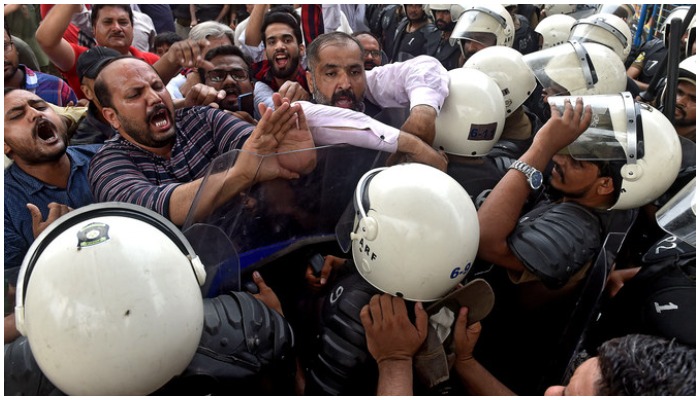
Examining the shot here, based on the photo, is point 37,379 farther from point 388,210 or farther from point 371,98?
point 371,98

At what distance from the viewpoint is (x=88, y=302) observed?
1.38 metres

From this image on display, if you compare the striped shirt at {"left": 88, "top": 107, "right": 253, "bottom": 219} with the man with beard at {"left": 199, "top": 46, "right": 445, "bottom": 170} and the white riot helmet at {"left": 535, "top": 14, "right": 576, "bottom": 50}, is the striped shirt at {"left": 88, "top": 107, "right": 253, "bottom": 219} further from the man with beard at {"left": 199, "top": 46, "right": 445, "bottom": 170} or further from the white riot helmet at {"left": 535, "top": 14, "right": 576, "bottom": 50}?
the white riot helmet at {"left": 535, "top": 14, "right": 576, "bottom": 50}

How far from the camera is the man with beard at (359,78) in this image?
9.59ft

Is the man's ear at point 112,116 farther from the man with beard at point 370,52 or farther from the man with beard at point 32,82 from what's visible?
the man with beard at point 370,52

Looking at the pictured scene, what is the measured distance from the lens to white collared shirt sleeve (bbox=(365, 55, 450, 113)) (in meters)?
2.77

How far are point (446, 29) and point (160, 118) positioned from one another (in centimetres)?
402

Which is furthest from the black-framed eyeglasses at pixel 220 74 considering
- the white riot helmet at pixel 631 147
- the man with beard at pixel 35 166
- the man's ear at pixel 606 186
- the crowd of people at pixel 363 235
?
the man's ear at pixel 606 186

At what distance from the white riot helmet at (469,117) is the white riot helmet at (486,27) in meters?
1.99

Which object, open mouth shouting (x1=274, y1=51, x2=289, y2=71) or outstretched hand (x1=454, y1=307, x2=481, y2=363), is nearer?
outstretched hand (x1=454, y1=307, x2=481, y2=363)

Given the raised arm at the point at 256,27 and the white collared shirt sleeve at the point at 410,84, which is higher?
the white collared shirt sleeve at the point at 410,84

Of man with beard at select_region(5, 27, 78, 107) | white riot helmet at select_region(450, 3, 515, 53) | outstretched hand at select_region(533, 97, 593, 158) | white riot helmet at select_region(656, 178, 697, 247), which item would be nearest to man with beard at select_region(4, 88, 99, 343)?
man with beard at select_region(5, 27, 78, 107)

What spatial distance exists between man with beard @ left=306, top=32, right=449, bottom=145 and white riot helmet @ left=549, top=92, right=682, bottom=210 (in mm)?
790

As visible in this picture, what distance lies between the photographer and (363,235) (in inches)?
74.9

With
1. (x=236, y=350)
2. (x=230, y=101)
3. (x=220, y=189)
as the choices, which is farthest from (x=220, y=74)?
(x=236, y=350)
